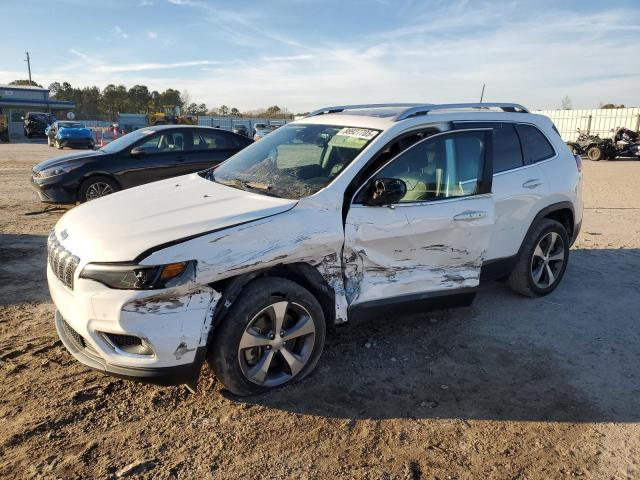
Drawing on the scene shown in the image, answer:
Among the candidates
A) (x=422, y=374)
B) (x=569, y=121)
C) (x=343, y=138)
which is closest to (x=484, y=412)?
(x=422, y=374)

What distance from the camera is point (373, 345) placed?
3.94 m

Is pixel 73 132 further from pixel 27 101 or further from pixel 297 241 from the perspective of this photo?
pixel 27 101

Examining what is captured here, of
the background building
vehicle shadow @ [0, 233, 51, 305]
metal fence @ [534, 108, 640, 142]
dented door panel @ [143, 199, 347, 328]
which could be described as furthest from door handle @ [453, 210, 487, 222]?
the background building

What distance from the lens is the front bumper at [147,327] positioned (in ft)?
8.84

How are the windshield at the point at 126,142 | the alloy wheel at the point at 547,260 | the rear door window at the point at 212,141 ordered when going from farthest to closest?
1. the rear door window at the point at 212,141
2. the windshield at the point at 126,142
3. the alloy wheel at the point at 547,260

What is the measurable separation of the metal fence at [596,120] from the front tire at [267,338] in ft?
105

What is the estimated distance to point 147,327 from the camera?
2.70 metres

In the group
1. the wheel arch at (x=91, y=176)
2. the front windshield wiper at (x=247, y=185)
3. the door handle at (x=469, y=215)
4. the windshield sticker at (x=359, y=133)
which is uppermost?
the windshield sticker at (x=359, y=133)

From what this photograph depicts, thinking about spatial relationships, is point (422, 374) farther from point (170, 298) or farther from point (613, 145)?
point (613, 145)

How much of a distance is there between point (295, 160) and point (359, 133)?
589 millimetres

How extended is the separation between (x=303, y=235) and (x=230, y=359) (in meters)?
0.88

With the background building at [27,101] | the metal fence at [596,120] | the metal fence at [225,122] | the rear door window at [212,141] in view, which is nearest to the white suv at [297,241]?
the rear door window at [212,141]

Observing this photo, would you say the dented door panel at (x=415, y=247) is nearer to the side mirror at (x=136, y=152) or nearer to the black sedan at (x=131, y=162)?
the black sedan at (x=131, y=162)

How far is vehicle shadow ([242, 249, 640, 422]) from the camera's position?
3154 millimetres
